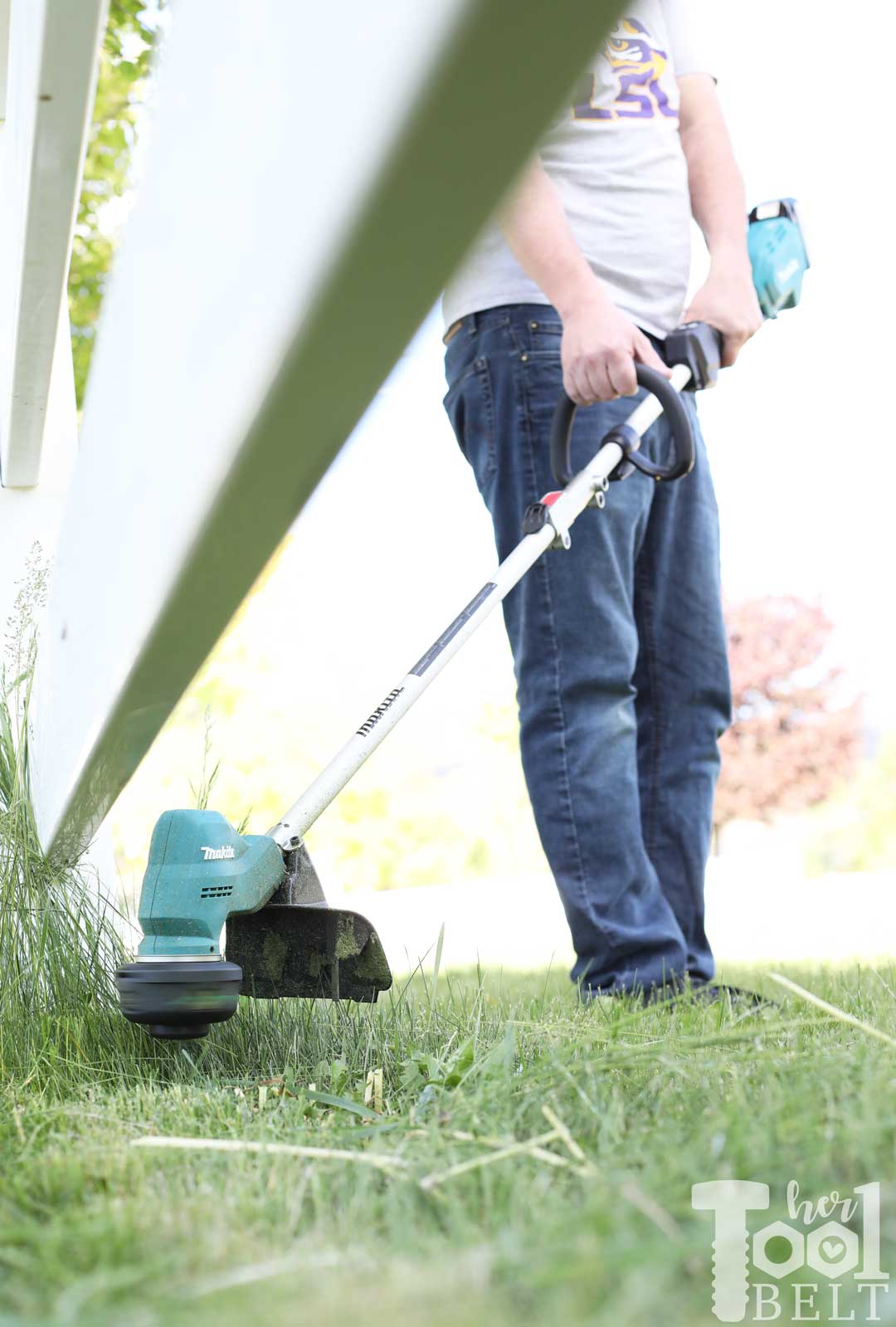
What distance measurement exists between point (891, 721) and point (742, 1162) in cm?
1238

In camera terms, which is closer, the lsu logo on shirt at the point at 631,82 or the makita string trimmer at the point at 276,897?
the makita string trimmer at the point at 276,897

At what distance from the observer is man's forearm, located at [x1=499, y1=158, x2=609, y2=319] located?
1.72 meters

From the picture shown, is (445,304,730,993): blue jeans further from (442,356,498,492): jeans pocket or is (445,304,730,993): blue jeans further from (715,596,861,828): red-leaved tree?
(715,596,861,828): red-leaved tree

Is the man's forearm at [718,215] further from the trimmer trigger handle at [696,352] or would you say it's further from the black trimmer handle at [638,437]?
the black trimmer handle at [638,437]

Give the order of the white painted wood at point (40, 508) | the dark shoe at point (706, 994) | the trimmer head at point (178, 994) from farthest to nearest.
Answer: the white painted wood at point (40, 508)
the dark shoe at point (706, 994)
the trimmer head at point (178, 994)

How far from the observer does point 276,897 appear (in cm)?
136

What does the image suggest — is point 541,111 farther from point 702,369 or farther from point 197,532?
point 702,369

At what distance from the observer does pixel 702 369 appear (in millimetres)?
1904

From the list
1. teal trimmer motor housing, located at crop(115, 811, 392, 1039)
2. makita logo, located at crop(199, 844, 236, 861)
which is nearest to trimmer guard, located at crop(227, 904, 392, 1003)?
teal trimmer motor housing, located at crop(115, 811, 392, 1039)

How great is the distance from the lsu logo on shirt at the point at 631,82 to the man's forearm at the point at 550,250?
39cm

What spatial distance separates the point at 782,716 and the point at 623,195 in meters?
11.1

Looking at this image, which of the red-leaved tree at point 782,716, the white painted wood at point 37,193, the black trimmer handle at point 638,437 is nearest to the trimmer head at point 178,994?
the white painted wood at point 37,193

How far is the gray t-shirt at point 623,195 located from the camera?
2.00 m

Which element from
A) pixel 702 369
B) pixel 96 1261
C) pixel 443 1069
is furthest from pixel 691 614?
pixel 96 1261
